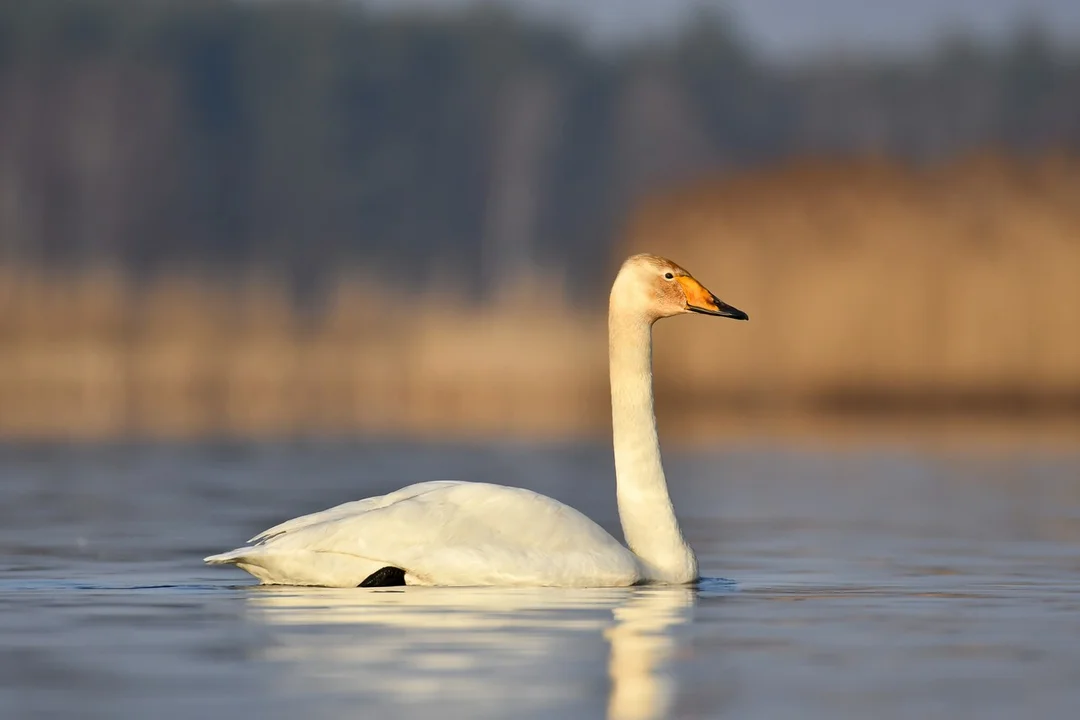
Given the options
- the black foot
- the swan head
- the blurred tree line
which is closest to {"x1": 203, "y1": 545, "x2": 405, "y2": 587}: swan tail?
the black foot

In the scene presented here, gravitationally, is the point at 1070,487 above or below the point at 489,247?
below

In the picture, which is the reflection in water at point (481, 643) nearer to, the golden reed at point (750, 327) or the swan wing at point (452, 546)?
the swan wing at point (452, 546)

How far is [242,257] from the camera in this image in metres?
76.3

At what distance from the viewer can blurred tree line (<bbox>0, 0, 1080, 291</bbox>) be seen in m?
73.8

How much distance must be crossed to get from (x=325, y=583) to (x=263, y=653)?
206 cm

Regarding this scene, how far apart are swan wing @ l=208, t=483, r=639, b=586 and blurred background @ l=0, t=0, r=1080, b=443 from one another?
1216 centimetres

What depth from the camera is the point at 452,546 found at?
8836mm

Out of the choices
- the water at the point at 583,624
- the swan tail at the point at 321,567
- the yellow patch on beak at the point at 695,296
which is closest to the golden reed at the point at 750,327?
the water at the point at 583,624

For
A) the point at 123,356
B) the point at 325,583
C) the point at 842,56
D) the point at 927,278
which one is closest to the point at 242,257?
the point at 842,56

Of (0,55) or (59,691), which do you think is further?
(0,55)

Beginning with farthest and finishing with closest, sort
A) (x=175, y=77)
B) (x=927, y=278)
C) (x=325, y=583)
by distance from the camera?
(x=175, y=77) → (x=927, y=278) → (x=325, y=583)

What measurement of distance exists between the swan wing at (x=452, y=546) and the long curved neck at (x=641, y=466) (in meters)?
0.40

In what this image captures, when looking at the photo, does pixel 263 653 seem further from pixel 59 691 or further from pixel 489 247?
pixel 489 247

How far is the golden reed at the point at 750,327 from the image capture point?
23.8 meters
